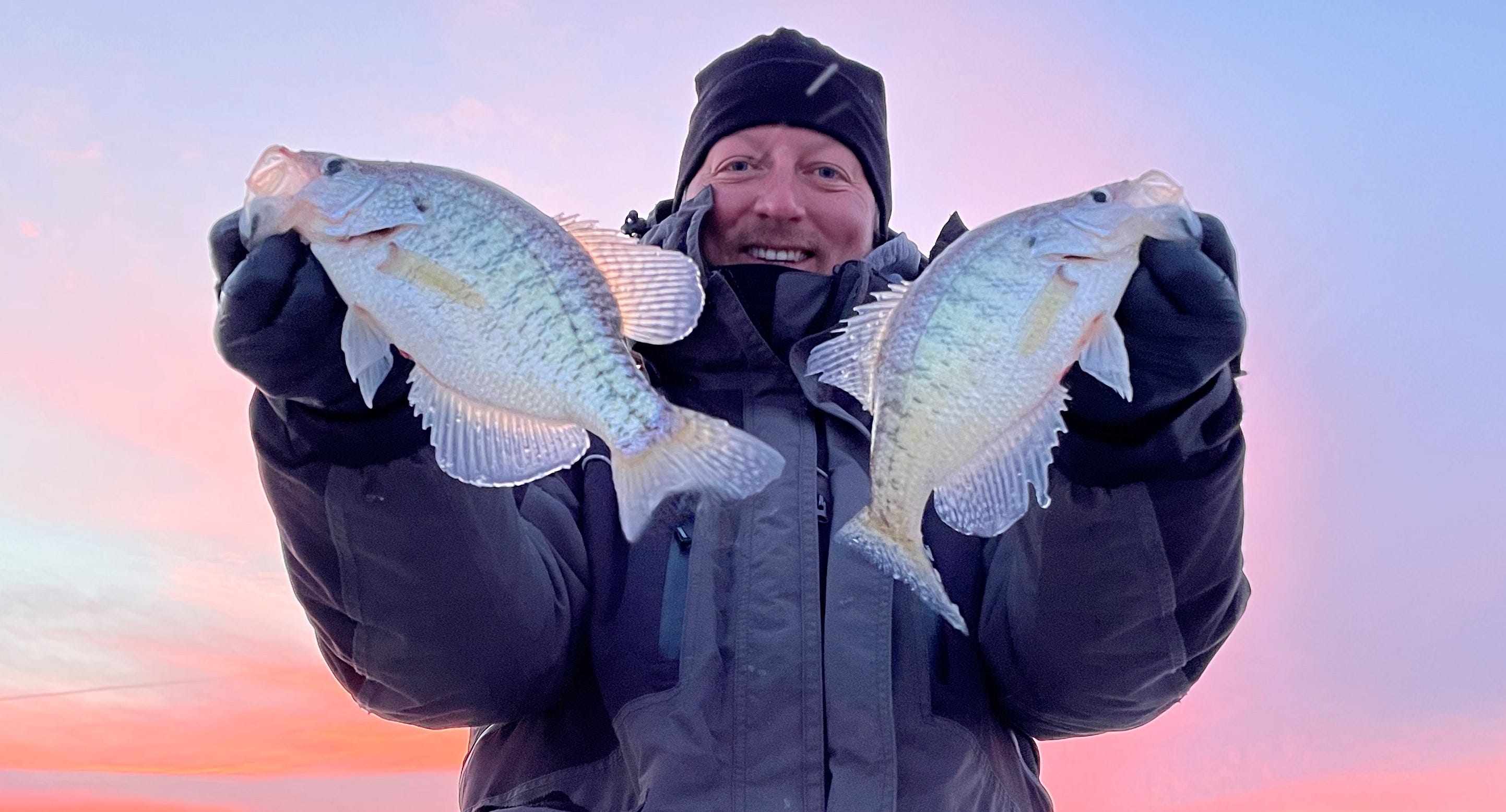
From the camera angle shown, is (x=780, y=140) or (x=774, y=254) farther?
(x=780, y=140)

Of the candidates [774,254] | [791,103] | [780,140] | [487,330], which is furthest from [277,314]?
[791,103]

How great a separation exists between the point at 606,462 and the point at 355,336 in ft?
4.00

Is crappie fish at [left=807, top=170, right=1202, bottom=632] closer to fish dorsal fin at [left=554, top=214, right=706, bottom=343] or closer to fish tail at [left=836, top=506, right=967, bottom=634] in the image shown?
fish tail at [left=836, top=506, right=967, bottom=634]

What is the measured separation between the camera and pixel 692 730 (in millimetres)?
2836

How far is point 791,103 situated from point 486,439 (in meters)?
2.70

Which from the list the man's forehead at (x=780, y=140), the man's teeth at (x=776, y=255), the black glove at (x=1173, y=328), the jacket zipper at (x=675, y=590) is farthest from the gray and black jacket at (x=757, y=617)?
the man's forehead at (x=780, y=140)

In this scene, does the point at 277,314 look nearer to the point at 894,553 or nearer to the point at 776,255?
the point at 894,553

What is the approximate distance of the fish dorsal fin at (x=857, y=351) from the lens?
260 centimetres

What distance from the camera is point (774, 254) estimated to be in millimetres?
4180

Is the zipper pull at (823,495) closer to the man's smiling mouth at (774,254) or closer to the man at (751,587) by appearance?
the man at (751,587)

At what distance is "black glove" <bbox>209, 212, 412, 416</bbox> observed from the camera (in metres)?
2.31

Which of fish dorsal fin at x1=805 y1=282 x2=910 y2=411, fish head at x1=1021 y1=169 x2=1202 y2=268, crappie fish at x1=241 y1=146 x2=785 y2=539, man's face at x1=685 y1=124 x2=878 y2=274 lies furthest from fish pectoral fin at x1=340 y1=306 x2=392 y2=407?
man's face at x1=685 y1=124 x2=878 y2=274

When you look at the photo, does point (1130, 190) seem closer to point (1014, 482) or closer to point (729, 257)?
point (1014, 482)

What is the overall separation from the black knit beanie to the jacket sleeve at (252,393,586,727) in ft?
6.80
